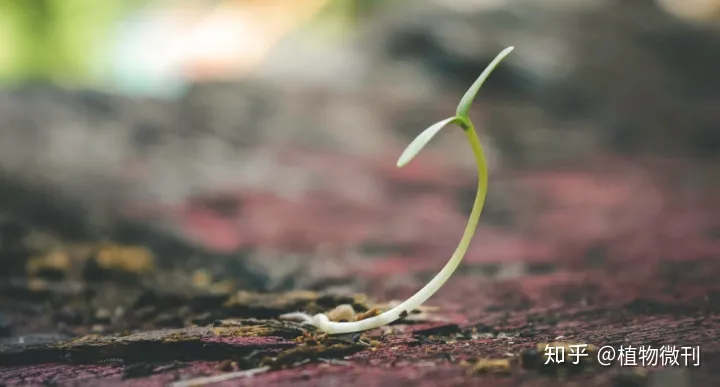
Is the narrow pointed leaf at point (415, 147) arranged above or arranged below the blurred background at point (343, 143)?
below

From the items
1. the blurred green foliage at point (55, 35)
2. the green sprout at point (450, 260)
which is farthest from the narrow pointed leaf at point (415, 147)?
the blurred green foliage at point (55, 35)

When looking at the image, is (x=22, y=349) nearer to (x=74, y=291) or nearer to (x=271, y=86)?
(x=74, y=291)

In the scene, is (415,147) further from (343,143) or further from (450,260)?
(343,143)

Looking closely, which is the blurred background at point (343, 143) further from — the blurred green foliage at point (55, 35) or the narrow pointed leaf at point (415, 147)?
the narrow pointed leaf at point (415, 147)

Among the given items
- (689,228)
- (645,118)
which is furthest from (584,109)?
(689,228)

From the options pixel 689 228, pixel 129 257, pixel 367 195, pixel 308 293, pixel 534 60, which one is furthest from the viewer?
pixel 534 60

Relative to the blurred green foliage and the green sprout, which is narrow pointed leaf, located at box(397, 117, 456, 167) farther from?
the blurred green foliage

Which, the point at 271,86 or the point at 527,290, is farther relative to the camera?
the point at 271,86
